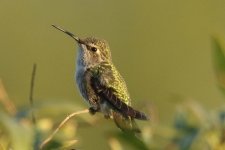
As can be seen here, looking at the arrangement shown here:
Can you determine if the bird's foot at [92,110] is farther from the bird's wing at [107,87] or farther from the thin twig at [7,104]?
the thin twig at [7,104]

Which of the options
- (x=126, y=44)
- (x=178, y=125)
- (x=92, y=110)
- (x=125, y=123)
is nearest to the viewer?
(x=125, y=123)

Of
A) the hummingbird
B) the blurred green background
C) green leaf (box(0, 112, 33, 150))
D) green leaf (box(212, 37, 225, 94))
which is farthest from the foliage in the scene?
the blurred green background

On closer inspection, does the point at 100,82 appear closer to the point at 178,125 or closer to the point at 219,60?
the point at 178,125

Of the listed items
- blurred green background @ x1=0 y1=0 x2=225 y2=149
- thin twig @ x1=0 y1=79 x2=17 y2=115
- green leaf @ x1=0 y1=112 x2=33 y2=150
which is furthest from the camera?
blurred green background @ x1=0 y1=0 x2=225 y2=149

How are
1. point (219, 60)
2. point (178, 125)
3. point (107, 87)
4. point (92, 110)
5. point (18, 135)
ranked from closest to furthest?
point (18, 135)
point (219, 60)
point (178, 125)
point (92, 110)
point (107, 87)

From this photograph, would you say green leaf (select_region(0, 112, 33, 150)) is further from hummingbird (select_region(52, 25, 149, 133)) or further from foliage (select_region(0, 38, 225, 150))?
hummingbird (select_region(52, 25, 149, 133))

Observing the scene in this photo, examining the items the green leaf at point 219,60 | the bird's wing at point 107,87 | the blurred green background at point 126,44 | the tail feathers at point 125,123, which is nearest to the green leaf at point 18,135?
the tail feathers at point 125,123

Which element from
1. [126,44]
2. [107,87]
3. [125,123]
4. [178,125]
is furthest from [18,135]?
[126,44]
